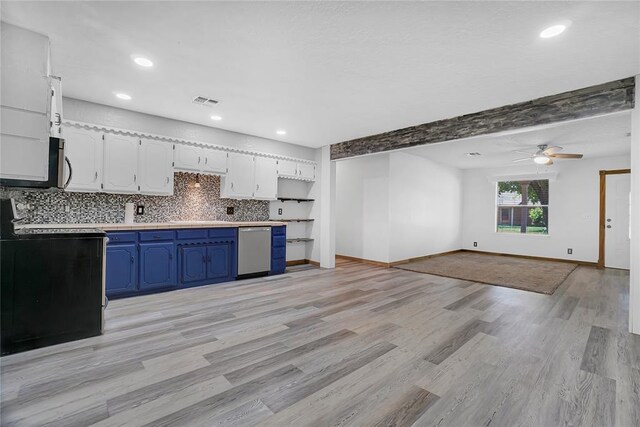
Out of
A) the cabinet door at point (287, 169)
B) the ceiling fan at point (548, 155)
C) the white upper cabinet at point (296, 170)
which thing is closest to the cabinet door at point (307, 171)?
the white upper cabinet at point (296, 170)

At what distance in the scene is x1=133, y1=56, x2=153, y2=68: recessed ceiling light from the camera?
2.79 meters

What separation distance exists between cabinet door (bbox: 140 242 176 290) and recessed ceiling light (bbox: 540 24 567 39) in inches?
189

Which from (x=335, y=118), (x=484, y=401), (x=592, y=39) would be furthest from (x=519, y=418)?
(x=335, y=118)

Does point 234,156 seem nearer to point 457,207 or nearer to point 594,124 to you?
point 594,124

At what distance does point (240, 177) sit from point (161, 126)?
147 cm

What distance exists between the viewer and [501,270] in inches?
243

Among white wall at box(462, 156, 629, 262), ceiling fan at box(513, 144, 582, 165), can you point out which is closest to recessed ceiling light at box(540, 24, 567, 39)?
ceiling fan at box(513, 144, 582, 165)

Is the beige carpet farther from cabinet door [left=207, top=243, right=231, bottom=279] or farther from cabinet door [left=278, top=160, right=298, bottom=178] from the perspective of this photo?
cabinet door [left=207, top=243, right=231, bottom=279]

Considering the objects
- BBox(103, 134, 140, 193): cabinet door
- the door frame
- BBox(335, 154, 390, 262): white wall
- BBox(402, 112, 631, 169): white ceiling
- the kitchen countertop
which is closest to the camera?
the kitchen countertop

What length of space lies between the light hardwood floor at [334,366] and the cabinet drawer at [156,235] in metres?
0.80

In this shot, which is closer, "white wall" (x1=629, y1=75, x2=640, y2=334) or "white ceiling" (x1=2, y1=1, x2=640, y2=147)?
"white ceiling" (x1=2, y1=1, x2=640, y2=147)

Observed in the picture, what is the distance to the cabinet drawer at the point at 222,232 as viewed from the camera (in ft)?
15.1

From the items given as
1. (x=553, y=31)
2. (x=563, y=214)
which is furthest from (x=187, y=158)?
(x=563, y=214)

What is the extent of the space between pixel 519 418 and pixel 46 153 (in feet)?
13.4
